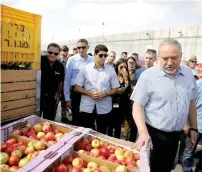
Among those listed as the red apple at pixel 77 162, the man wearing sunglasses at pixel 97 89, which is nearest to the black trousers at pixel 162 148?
the red apple at pixel 77 162

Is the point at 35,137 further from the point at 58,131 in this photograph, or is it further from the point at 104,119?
the point at 104,119

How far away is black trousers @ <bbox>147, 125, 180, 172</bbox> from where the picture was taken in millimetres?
2684

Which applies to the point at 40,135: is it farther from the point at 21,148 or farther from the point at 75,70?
the point at 75,70

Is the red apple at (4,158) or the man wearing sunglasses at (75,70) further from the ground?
the man wearing sunglasses at (75,70)

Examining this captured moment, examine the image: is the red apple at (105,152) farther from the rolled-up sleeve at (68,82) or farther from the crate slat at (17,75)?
the rolled-up sleeve at (68,82)

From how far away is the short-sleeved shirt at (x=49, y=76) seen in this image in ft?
13.6

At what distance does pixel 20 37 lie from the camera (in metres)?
3.03

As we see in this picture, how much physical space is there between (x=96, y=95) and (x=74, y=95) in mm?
993

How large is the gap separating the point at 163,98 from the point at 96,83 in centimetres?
141

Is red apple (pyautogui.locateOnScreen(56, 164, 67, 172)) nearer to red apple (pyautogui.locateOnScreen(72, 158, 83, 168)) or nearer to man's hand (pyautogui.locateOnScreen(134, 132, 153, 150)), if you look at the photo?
red apple (pyautogui.locateOnScreen(72, 158, 83, 168))

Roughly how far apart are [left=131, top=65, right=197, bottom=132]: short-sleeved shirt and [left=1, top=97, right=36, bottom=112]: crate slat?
4.88ft

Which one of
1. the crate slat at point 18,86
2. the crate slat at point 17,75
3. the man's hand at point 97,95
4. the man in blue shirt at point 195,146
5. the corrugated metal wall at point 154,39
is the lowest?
the man in blue shirt at point 195,146

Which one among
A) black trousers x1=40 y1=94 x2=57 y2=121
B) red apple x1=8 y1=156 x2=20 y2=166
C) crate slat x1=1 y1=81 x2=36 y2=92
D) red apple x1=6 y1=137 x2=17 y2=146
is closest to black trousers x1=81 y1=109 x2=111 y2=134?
black trousers x1=40 y1=94 x2=57 y2=121

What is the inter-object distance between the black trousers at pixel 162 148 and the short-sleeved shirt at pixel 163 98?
9 centimetres
